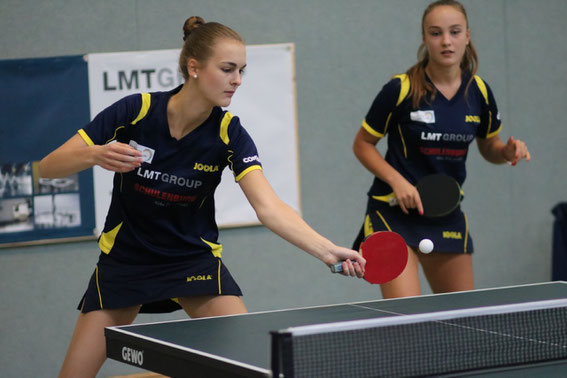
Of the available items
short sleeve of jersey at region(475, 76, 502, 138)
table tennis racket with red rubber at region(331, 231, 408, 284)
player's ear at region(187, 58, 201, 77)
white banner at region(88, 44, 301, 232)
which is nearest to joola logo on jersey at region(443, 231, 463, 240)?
short sleeve of jersey at region(475, 76, 502, 138)

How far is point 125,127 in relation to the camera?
288 centimetres

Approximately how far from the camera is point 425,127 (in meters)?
3.55

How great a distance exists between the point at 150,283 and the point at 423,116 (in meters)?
1.39

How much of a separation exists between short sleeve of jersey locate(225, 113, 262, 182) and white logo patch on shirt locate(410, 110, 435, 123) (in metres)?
0.91

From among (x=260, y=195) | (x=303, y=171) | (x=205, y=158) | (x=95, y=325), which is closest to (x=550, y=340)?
(x=260, y=195)

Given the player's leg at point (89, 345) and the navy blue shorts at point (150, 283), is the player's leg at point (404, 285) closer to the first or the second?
the navy blue shorts at point (150, 283)

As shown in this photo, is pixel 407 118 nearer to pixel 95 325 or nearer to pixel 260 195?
pixel 260 195

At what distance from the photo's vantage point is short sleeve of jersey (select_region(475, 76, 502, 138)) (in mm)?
3705

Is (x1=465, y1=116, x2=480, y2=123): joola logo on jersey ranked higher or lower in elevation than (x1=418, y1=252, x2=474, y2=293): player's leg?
higher

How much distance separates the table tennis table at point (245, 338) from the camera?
2.08 meters

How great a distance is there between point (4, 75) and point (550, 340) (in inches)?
139

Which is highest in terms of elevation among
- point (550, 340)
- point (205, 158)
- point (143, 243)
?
point (205, 158)

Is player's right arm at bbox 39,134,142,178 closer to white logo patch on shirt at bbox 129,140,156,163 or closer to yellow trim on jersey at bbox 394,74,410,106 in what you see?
white logo patch on shirt at bbox 129,140,156,163

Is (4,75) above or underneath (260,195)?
above
